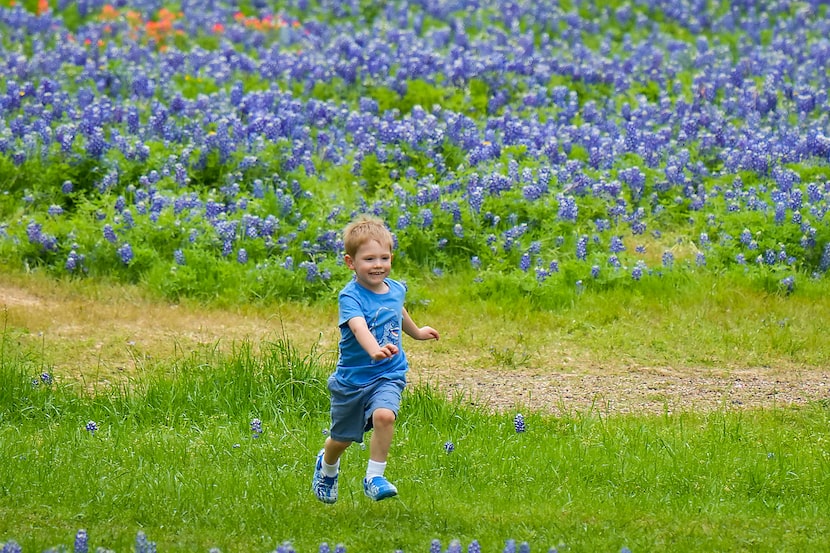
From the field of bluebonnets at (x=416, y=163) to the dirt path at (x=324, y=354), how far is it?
1.25 ft

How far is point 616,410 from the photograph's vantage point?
8008 millimetres

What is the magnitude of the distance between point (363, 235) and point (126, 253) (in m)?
4.96

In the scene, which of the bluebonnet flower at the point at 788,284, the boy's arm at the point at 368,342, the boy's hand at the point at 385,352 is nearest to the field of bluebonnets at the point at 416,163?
the bluebonnet flower at the point at 788,284

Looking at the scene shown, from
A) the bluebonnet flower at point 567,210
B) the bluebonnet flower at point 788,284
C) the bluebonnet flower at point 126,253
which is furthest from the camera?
the bluebonnet flower at point 567,210

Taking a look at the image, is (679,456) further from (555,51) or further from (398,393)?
(555,51)

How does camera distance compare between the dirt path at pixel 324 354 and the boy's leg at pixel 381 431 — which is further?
the dirt path at pixel 324 354

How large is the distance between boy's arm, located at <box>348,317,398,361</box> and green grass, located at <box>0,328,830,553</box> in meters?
0.82

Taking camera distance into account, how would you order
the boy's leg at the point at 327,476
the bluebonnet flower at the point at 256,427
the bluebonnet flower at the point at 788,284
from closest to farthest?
the boy's leg at the point at 327,476
the bluebonnet flower at the point at 256,427
the bluebonnet flower at the point at 788,284

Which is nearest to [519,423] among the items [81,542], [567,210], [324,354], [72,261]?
[324,354]

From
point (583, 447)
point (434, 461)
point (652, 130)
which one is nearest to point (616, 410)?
point (583, 447)

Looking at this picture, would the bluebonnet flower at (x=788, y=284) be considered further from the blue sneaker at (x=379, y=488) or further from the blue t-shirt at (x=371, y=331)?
the blue sneaker at (x=379, y=488)

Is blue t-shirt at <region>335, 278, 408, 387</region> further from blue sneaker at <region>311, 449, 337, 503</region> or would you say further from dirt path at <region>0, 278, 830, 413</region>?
dirt path at <region>0, 278, 830, 413</region>

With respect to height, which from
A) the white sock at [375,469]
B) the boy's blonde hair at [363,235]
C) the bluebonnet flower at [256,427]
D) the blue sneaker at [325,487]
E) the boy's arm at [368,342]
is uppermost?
the boy's blonde hair at [363,235]

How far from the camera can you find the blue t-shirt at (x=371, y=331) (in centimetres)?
594
